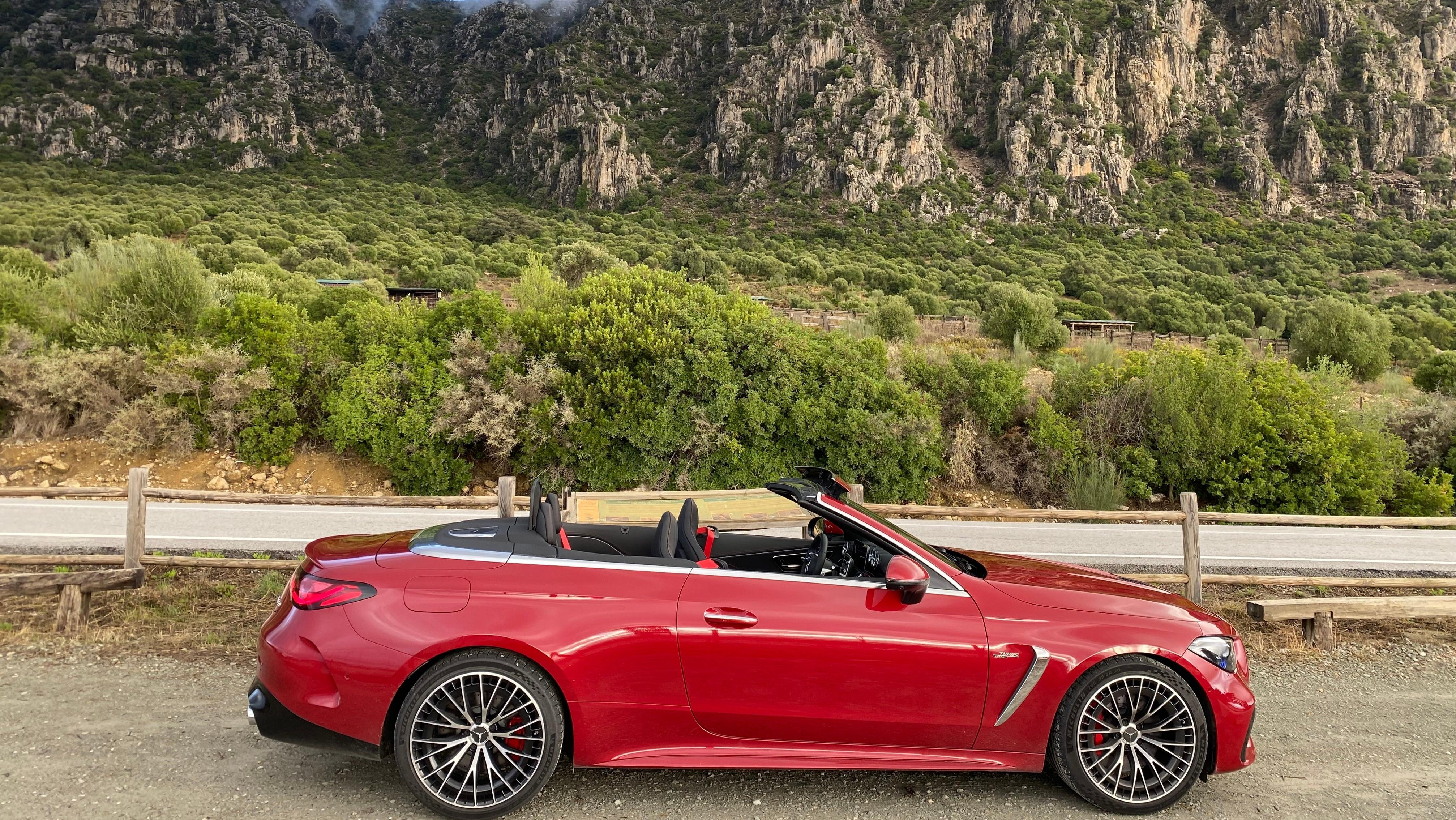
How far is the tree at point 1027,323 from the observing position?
3306cm

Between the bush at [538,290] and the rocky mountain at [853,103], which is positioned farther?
the rocky mountain at [853,103]

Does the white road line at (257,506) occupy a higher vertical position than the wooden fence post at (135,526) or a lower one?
lower

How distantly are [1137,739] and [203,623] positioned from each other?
6684 mm

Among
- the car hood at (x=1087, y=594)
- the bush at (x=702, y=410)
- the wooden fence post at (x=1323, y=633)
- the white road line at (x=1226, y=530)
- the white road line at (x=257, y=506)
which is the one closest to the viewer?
the car hood at (x=1087, y=594)

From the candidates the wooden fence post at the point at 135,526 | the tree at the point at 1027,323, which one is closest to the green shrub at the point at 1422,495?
the tree at the point at 1027,323

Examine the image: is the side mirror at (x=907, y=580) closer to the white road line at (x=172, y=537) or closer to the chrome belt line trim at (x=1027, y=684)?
the chrome belt line trim at (x=1027, y=684)

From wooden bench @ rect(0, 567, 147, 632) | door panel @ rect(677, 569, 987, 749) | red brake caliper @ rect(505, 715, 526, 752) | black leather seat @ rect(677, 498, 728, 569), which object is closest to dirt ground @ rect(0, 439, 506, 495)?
wooden bench @ rect(0, 567, 147, 632)

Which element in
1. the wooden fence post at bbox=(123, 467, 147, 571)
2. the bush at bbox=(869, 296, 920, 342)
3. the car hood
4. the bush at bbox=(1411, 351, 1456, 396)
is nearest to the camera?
the car hood

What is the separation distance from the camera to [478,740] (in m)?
3.37

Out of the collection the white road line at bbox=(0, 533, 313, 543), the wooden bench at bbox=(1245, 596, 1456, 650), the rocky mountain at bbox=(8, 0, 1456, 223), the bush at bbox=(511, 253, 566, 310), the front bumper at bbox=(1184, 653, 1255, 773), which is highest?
the rocky mountain at bbox=(8, 0, 1456, 223)

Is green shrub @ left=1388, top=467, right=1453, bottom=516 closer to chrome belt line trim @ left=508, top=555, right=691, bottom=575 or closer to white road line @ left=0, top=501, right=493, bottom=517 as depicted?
chrome belt line trim @ left=508, top=555, right=691, bottom=575

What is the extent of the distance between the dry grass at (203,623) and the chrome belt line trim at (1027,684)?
385 centimetres

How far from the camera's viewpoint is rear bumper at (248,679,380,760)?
3.38 metres

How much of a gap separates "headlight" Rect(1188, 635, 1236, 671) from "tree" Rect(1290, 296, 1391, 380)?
35.7 m
